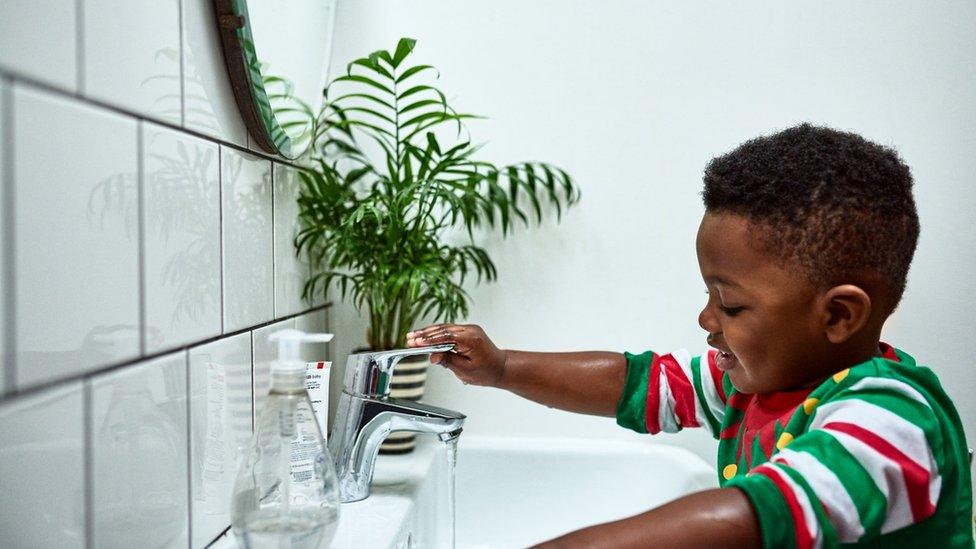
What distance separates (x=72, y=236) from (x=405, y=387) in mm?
548

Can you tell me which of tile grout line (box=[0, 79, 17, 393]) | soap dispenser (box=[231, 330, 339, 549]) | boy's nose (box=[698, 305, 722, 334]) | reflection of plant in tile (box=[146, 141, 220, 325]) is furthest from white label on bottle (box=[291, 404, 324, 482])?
boy's nose (box=[698, 305, 722, 334])

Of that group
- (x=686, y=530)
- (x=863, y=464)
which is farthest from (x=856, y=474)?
(x=686, y=530)

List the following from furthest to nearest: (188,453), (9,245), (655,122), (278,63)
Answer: (655,122)
(278,63)
(188,453)
(9,245)

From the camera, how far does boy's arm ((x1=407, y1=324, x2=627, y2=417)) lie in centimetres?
83

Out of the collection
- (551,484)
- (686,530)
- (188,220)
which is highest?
(188,220)

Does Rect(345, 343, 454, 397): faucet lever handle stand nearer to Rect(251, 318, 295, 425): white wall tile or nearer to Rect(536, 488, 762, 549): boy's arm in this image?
Rect(251, 318, 295, 425): white wall tile

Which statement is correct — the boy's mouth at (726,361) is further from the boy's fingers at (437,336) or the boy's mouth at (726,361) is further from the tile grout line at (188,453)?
the tile grout line at (188,453)

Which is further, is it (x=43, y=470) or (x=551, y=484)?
(x=551, y=484)

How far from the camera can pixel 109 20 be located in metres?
0.44

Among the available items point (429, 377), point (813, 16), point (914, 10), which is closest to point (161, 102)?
point (429, 377)

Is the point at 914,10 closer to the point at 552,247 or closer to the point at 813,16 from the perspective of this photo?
the point at 813,16

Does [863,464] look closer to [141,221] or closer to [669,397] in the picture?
[669,397]

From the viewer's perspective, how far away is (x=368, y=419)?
709 mm

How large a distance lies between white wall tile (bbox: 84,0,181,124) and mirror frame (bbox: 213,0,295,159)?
0.06 metres
